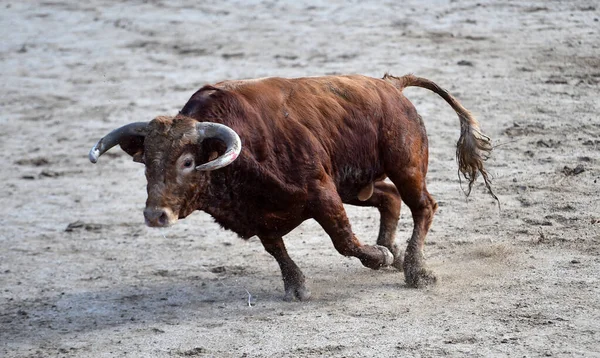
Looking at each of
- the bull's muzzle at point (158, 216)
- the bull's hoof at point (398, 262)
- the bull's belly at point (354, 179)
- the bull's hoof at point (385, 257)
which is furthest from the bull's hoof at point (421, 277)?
the bull's muzzle at point (158, 216)

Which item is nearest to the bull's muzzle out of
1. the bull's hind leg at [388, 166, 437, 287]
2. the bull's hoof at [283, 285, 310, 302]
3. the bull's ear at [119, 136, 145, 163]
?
the bull's ear at [119, 136, 145, 163]

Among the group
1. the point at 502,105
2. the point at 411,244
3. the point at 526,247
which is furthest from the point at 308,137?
the point at 502,105

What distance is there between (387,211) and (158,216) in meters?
2.00

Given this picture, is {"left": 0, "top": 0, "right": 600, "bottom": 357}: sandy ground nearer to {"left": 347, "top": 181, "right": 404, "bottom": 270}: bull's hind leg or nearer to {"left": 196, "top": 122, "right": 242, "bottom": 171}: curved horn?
{"left": 347, "top": 181, "right": 404, "bottom": 270}: bull's hind leg

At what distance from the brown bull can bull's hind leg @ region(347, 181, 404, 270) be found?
280mm

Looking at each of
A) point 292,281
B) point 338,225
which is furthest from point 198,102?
point 292,281

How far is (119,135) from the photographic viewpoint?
6492 mm

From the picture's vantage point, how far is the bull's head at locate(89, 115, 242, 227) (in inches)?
242

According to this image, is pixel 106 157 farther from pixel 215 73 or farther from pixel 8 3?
pixel 8 3

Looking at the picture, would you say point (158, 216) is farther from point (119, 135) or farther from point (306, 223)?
point (306, 223)

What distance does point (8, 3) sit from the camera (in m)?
15.0

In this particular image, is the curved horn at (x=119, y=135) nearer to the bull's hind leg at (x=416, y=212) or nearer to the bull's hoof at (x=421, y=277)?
the bull's hind leg at (x=416, y=212)

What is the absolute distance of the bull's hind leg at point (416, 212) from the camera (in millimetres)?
6871

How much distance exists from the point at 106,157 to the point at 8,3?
18.5ft
